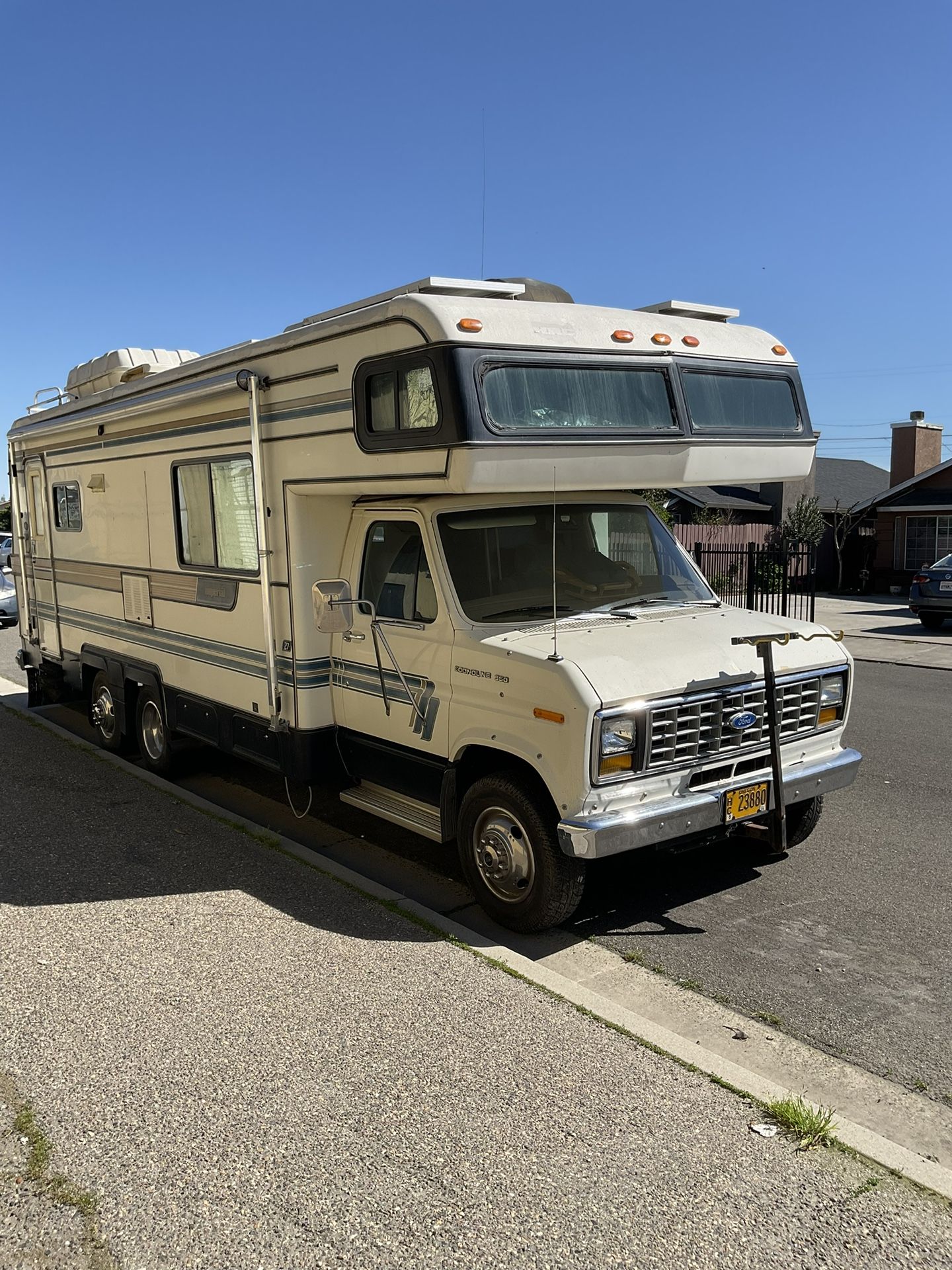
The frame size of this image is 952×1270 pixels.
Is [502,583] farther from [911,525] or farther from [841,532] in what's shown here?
[841,532]

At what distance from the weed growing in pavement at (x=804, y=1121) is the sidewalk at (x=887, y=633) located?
11.3 metres

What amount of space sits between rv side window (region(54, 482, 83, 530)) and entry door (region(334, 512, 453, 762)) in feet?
13.6

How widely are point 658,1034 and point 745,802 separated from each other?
1393 mm

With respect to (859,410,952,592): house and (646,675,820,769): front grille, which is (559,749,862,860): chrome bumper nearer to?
(646,675,820,769): front grille

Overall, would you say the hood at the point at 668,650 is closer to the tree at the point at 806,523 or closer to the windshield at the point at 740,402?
the windshield at the point at 740,402

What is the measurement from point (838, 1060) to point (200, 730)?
15.7ft

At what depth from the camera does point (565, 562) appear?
5.80 m

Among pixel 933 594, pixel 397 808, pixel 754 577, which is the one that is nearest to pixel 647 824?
pixel 397 808

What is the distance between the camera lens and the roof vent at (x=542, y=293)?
18.0ft

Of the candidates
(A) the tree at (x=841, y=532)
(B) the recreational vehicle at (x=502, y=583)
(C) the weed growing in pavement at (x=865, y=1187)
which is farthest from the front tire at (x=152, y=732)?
(A) the tree at (x=841, y=532)

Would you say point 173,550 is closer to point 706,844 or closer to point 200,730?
point 200,730

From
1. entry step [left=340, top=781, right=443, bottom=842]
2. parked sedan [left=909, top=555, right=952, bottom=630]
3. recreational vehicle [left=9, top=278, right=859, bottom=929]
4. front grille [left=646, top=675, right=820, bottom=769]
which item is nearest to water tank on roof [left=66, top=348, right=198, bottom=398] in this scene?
recreational vehicle [left=9, top=278, right=859, bottom=929]

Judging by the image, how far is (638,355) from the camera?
5379 mm

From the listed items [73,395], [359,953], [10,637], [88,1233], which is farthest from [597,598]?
[10,637]
